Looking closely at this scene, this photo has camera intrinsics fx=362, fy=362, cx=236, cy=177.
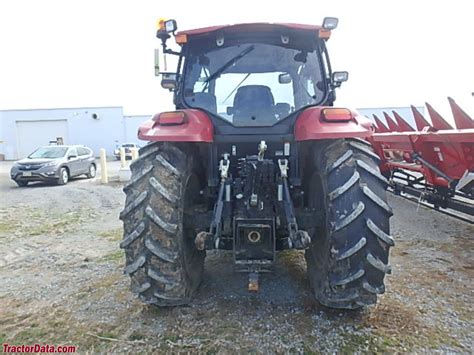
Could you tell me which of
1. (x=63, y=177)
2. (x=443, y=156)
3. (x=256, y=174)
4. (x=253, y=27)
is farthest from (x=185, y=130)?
(x=63, y=177)

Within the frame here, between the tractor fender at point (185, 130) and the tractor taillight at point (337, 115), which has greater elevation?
the tractor taillight at point (337, 115)

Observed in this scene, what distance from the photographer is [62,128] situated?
31.6 m

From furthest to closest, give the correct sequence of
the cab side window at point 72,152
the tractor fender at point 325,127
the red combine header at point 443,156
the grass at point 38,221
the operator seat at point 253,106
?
the cab side window at point 72,152, the grass at point 38,221, the red combine header at point 443,156, the operator seat at point 253,106, the tractor fender at point 325,127

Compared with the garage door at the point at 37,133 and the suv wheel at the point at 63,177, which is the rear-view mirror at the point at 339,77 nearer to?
the suv wheel at the point at 63,177

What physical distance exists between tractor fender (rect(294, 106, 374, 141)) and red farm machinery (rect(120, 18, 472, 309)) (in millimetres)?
10

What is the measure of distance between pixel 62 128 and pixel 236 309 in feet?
108

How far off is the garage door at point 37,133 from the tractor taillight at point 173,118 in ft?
105

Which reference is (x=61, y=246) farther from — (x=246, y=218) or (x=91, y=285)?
(x=246, y=218)

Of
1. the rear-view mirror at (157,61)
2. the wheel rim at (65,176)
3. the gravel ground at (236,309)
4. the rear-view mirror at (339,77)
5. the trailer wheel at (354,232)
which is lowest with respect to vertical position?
the wheel rim at (65,176)

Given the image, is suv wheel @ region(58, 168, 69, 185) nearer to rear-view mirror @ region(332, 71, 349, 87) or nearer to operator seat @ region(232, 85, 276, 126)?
operator seat @ region(232, 85, 276, 126)

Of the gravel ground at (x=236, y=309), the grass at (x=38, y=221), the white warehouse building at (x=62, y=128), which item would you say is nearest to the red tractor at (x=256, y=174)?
the gravel ground at (x=236, y=309)

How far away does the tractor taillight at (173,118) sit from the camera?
2748 millimetres

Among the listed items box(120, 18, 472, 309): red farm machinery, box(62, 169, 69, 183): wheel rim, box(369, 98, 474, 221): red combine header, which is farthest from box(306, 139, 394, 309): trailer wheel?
box(62, 169, 69, 183): wheel rim

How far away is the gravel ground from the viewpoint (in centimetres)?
251
